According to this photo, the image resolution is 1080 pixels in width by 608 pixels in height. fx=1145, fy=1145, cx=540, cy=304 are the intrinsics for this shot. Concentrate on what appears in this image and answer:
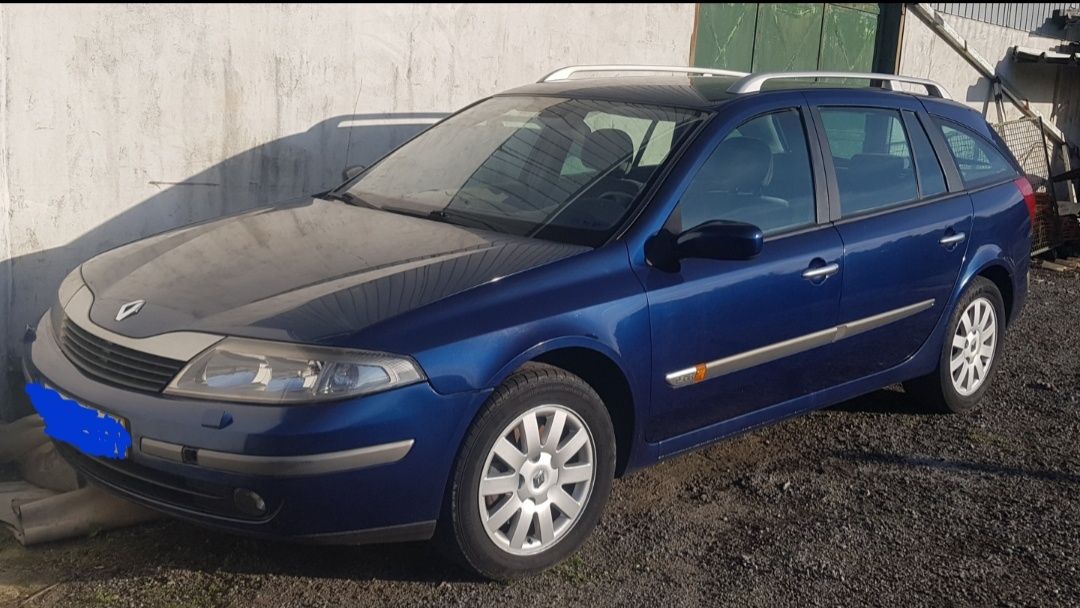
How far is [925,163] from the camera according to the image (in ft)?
17.5

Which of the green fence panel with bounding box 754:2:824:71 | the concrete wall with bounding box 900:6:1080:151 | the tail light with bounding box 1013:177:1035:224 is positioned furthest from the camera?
the concrete wall with bounding box 900:6:1080:151

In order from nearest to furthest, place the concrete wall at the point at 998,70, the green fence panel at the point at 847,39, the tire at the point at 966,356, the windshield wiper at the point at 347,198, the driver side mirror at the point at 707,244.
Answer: the driver side mirror at the point at 707,244 → the windshield wiper at the point at 347,198 → the tire at the point at 966,356 → the green fence panel at the point at 847,39 → the concrete wall at the point at 998,70

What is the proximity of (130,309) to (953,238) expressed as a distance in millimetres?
3618

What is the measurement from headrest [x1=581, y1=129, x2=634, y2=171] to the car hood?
0.56 m

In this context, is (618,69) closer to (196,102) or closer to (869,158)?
(869,158)

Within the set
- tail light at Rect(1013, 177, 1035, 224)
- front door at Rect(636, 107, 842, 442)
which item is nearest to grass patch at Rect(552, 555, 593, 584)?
front door at Rect(636, 107, 842, 442)

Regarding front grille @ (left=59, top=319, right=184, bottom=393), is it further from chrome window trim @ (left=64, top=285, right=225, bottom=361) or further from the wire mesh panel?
the wire mesh panel

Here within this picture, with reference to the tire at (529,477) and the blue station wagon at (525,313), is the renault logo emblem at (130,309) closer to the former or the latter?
the blue station wagon at (525,313)

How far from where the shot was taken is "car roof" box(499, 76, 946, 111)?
15.2 ft

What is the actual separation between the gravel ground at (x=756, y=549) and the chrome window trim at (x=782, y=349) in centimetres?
58

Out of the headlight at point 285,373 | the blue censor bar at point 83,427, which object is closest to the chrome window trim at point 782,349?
the headlight at point 285,373

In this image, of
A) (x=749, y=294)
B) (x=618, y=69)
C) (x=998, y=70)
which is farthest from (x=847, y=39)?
(x=749, y=294)

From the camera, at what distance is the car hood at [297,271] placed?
11.2 feet

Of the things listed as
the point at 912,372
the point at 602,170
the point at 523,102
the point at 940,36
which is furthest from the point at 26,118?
the point at 940,36
